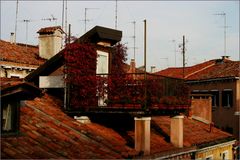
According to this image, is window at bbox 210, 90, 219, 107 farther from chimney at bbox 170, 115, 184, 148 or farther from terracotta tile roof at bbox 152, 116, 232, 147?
chimney at bbox 170, 115, 184, 148

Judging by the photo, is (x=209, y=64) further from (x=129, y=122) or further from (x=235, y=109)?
(x=129, y=122)

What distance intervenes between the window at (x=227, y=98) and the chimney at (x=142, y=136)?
2028 centimetres

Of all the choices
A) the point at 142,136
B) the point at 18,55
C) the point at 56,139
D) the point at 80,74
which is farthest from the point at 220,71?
the point at 56,139

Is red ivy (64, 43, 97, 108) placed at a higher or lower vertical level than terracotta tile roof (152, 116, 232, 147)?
higher

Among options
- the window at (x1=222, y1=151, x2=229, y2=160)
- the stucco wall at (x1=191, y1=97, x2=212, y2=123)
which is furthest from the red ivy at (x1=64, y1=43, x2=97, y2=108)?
the stucco wall at (x1=191, y1=97, x2=212, y2=123)

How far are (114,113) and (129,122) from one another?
308 centimetres

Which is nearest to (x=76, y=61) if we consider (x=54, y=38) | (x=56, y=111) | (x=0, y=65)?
(x=56, y=111)

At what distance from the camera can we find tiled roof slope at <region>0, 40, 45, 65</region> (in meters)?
21.0

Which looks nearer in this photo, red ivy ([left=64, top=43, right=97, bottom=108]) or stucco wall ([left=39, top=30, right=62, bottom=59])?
red ivy ([left=64, top=43, right=97, bottom=108])

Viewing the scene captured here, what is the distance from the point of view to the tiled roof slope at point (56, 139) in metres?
9.48

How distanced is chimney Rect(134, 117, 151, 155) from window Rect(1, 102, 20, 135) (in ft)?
12.9

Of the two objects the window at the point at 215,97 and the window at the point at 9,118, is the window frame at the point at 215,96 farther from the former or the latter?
the window at the point at 9,118

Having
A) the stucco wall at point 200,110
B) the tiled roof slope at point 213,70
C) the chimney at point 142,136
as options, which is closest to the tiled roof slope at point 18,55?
the stucco wall at point 200,110

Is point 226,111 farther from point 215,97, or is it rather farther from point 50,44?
point 50,44
